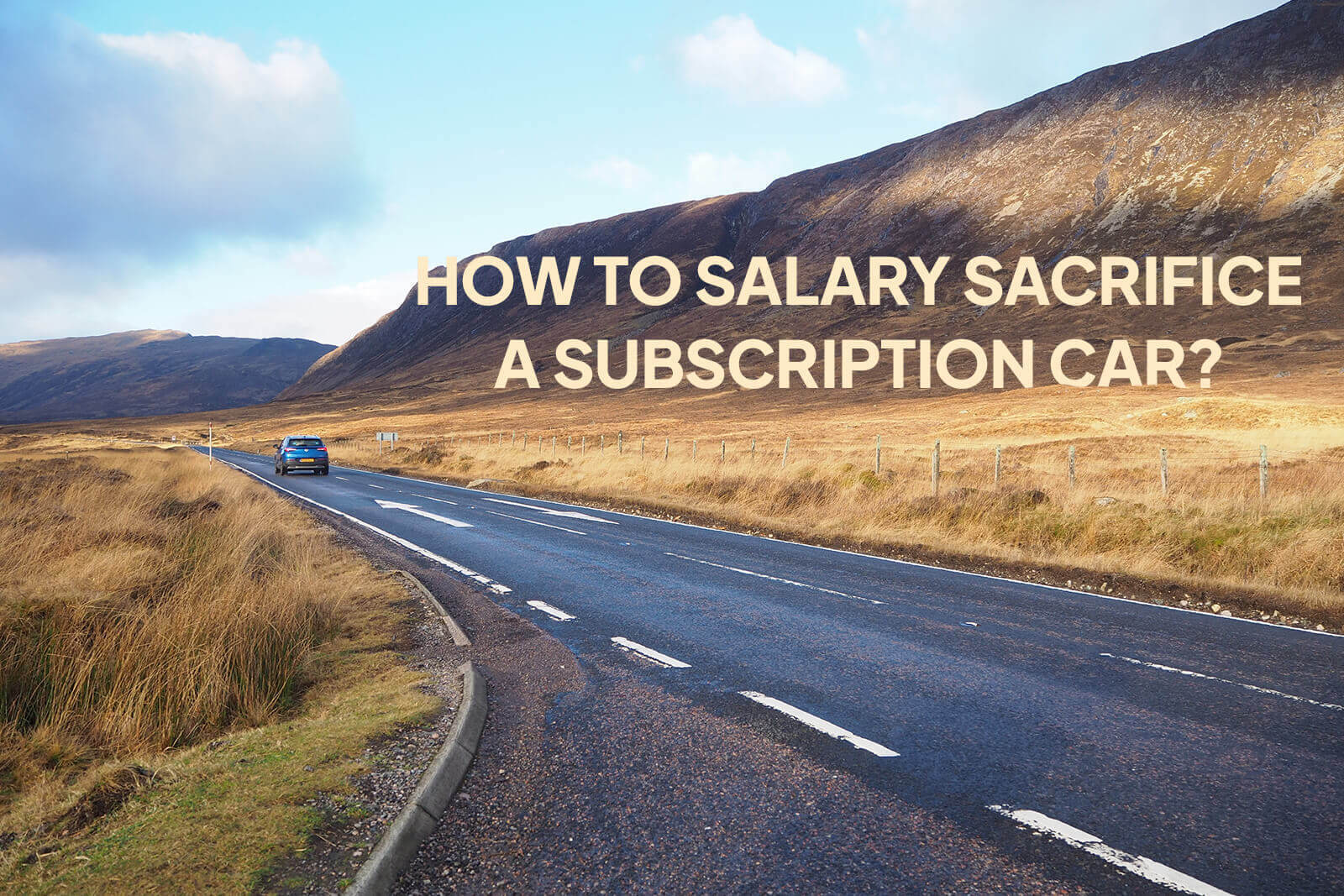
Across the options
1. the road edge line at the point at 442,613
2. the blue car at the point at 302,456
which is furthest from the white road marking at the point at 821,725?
the blue car at the point at 302,456

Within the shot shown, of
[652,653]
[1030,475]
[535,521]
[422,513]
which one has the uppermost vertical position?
[652,653]

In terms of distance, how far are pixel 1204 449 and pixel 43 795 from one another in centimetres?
3674

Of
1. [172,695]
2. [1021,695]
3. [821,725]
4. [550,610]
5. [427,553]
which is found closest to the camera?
[821,725]

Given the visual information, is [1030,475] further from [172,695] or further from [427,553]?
[172,695]

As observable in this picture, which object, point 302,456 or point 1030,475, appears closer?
point 1030,475

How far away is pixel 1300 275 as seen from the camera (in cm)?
9012

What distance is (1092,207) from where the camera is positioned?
399 feet

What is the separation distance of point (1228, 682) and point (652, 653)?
15.5 ft

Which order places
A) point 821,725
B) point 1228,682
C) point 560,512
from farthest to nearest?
point 560,512
point 1228,682
point 821,725

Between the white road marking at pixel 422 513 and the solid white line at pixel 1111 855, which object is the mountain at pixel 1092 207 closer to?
the white road marking at pixel 422 513

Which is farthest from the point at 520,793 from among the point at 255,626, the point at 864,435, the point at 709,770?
the point at 864,435

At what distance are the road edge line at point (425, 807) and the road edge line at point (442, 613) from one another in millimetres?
2033

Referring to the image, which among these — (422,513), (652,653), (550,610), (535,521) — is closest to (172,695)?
(652,653)

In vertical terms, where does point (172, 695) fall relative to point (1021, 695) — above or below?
above
